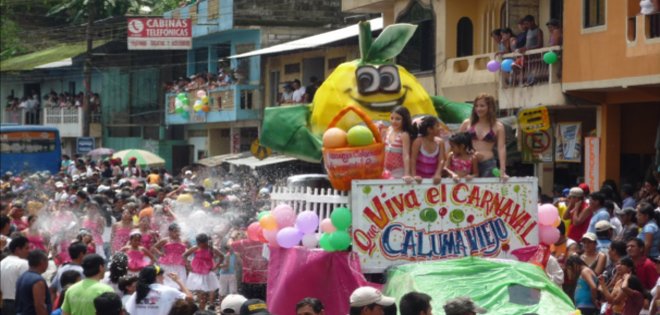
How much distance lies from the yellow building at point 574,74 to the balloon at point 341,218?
347 inches

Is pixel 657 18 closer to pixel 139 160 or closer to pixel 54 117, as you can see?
pixel 139 160

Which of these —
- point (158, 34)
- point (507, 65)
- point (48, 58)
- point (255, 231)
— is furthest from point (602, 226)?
point (48, 58)

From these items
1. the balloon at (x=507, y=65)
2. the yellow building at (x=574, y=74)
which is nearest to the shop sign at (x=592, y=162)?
the yellow building at (x=574, y=74)

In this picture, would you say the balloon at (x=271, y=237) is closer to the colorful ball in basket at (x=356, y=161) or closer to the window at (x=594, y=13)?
the colorful ball in basket at (x=356, y=161)

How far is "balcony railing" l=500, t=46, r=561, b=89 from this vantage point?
70.4ft

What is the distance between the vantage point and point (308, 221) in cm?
1144

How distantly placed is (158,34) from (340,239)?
26.0 m

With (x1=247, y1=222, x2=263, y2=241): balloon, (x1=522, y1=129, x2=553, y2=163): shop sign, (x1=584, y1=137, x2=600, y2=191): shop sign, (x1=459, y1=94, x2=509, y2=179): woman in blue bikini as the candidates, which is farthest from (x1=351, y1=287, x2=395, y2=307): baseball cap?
(x1=584, y1=137, x2=600, y2=191): shop sign

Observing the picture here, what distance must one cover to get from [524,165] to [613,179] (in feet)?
11.9

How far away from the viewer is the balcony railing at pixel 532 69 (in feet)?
70.4

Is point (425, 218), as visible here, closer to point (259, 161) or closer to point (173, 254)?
point (173, 254)

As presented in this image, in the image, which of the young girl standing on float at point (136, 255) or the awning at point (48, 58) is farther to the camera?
the awning at point (48, 58)

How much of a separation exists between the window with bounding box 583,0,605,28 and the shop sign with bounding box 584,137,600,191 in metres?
2.01

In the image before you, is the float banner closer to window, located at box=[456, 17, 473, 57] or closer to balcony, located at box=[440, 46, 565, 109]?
balcony, located at box=[440, 46, 565, 109]
